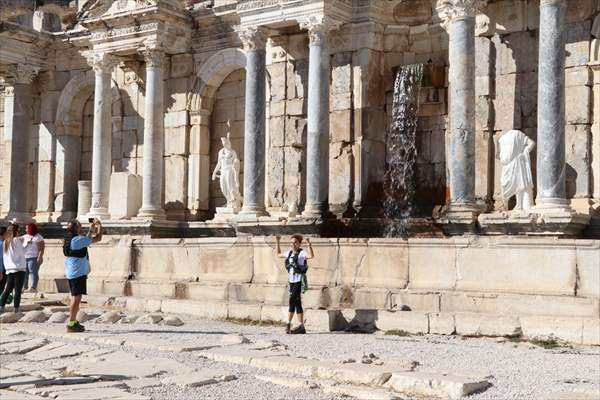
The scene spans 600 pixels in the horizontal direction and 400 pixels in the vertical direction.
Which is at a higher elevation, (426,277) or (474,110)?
(474,110)

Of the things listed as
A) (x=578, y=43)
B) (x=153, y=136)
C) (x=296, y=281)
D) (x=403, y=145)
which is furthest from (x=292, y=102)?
(x=296, y=281)

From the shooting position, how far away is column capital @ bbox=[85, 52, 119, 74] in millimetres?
21781

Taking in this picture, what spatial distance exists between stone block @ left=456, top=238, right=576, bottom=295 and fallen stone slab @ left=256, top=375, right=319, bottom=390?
17.0ft

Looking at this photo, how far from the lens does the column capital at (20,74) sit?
23906mm

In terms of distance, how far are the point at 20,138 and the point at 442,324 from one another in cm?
1534

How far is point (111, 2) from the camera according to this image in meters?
21.5

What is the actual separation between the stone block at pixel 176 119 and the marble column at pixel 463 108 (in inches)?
310

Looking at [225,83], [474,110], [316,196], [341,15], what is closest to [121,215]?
[225,83]

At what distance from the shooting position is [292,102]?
20062mm

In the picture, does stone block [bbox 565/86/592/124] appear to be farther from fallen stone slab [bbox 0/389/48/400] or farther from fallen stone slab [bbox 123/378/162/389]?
fallen stone slab [bbox 0/389/48/400]

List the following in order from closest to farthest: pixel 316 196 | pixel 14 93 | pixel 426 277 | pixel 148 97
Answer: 1. pixel 426 277
2. pixel 316 196
3. pixel 148 97
4. pixel 14 93

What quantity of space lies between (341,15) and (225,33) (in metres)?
3.82

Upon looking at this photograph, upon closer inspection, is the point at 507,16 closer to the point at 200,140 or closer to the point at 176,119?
the point at 200,140

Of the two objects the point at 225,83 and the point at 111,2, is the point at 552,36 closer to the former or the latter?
the point at 225,83
